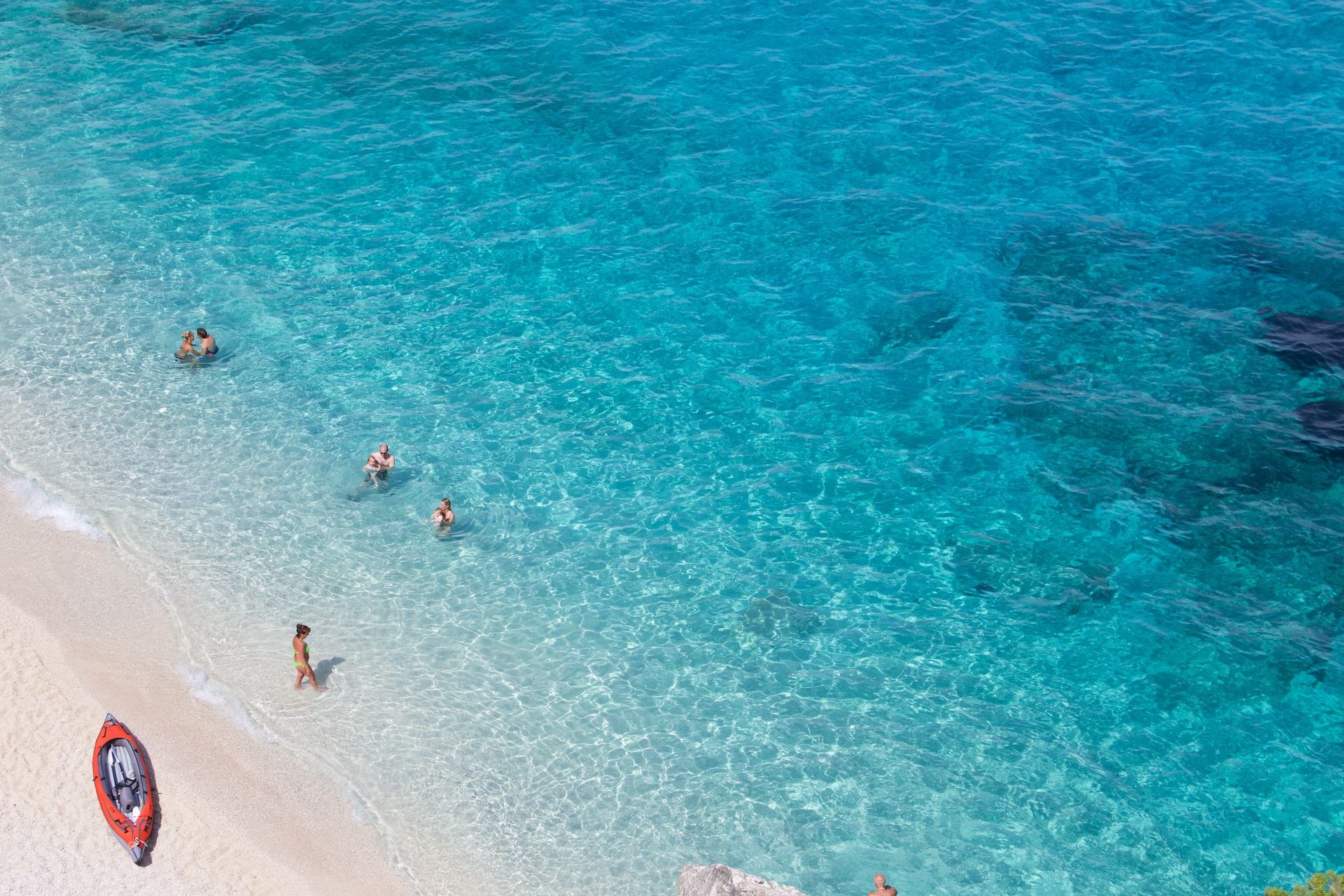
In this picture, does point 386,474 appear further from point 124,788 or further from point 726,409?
point 124,788

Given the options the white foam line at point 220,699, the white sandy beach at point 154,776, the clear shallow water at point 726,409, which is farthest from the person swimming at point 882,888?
the white foam line at point 220,699

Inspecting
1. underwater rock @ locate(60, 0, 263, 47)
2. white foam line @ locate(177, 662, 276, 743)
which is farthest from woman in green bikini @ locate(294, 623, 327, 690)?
underwater rock @ locate(60, 0, 263, 47)

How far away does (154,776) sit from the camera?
1944cm

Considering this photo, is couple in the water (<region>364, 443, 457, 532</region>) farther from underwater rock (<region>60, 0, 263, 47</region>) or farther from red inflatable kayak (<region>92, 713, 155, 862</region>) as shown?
underwater rock (<region>60, 0, 263, 47</region>)

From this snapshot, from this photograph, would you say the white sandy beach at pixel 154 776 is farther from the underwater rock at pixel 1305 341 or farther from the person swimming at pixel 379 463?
the underwater rock at pixel 1305 341

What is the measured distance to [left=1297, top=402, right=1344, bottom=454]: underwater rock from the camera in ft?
91.0

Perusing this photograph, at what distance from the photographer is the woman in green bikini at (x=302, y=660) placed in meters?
20.8

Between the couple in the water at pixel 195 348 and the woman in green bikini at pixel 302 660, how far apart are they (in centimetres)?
1174

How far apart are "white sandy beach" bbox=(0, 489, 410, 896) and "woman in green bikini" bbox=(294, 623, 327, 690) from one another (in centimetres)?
126

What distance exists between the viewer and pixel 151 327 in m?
30.6

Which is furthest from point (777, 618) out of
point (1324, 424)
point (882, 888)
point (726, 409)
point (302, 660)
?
point (1324, 424)

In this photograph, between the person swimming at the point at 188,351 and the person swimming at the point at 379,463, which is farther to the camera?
the person swimming at the point at 188,351

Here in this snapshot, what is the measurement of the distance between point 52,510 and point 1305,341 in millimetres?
35319

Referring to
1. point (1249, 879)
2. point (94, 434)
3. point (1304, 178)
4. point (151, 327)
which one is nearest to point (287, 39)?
point (151, 327)
